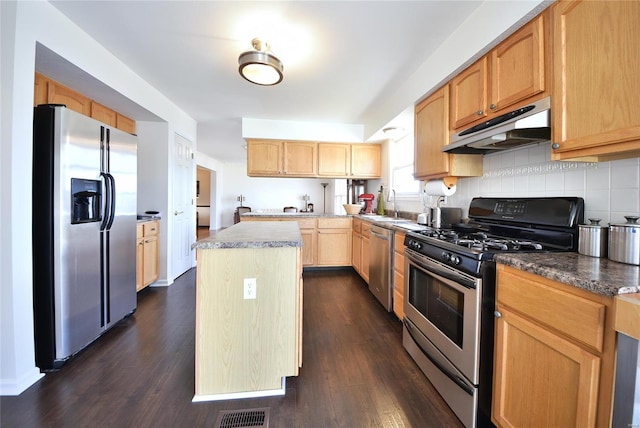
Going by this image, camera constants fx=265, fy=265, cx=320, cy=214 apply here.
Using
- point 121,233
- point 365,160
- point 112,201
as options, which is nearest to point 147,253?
point 121,233

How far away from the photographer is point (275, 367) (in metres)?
1.55

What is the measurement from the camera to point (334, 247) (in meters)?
4.20

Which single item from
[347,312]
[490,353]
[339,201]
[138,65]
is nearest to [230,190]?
[339,201]

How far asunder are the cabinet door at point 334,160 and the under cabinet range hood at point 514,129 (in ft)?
8.50

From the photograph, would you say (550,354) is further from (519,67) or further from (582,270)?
(519,67)

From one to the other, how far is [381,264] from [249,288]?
1.62 m

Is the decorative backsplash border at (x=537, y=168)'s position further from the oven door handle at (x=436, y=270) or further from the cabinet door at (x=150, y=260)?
the cabinet door at (x=150, y=260)

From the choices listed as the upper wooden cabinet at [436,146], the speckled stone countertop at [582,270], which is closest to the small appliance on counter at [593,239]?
the speckled stone countertop at [582,270]

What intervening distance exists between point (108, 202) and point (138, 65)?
56.4 inches

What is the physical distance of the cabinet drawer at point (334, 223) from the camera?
13.7 feet

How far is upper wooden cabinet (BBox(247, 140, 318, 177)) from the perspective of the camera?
13.8ft

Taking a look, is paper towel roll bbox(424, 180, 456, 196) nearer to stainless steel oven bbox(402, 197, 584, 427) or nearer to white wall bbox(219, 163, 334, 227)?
stainless steel oven bbox(402, 197, 584, 427)

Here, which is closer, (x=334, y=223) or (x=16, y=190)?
(x=16, y=190)

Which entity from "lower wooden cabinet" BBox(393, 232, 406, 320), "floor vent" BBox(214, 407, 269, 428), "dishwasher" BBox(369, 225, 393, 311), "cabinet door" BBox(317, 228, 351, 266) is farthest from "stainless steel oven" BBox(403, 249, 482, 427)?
"cabinet door" BBox(317, 228, 351, 266)
